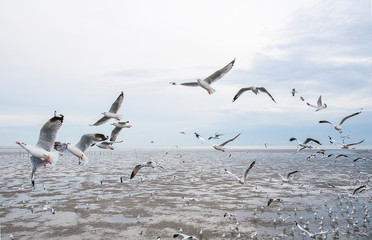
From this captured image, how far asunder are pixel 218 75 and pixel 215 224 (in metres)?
8.06

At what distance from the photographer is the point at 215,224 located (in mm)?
14859

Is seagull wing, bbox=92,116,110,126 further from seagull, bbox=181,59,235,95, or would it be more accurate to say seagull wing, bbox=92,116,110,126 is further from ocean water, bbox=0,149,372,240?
ocean water, bbox=0,149,372,240

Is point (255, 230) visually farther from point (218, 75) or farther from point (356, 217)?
point (218, 75)

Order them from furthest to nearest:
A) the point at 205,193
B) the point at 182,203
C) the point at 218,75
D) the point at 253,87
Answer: the point at 205,193 → the point at 182,203 → the point at 253,87 → the point at 218,75

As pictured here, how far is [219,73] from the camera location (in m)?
11.0

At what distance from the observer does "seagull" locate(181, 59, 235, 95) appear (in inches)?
426

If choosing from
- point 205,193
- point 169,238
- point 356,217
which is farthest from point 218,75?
point 205,193

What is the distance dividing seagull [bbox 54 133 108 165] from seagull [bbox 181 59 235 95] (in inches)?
156

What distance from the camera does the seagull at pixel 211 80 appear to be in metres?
10.8

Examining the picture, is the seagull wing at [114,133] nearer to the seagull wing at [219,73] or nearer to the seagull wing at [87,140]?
the seagull wing at [87,140]

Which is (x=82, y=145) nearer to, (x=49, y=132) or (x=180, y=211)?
(x=49, y=132)

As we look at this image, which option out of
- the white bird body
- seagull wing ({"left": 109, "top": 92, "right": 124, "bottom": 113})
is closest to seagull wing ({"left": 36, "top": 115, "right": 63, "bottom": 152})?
the white bird body

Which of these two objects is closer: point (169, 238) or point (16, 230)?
point (169, 238)

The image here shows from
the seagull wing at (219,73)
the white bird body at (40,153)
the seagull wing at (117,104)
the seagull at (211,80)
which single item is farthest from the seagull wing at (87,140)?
the seagull wing at (219,73)
